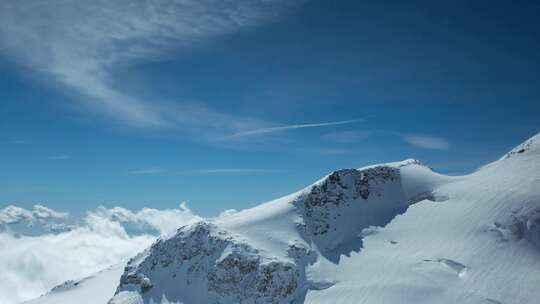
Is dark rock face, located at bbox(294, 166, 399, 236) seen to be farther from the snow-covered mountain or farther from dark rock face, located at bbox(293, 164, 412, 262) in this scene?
the snow-covered mountain

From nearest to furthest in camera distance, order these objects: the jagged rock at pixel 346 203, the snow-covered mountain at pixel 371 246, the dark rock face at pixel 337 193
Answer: the snow-covered mountain at pixel 371 246, the jagged rock at pixel 346 203, the dark rock face at pixel 337 193

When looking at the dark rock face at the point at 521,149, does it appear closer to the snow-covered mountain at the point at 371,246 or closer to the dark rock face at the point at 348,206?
the snow-covered mountain at the point at 371,246

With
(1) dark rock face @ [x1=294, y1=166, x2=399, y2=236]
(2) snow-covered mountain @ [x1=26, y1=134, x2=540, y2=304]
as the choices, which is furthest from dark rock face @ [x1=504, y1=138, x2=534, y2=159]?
(1) dark rock face @ [x1=294, y1=166, x2=399, y2=236]

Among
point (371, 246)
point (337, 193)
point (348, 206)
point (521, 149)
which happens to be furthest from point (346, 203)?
point (521, 149)

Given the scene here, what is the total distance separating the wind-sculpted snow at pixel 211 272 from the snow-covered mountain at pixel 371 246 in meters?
0.15

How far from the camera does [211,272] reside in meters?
54.7

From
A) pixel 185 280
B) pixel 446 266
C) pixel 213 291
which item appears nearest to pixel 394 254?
pixel 446 266

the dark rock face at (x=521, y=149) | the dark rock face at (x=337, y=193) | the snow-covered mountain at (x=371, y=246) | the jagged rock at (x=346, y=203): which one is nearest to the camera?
the snow-covered mountain at (x=371, y=246)

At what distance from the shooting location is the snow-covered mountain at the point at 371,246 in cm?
4741

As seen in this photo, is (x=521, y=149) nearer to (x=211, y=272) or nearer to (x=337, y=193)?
Answer: (x=337, y=193)

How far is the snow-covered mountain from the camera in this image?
47.4 meters

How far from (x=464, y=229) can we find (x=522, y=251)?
6.67 meters

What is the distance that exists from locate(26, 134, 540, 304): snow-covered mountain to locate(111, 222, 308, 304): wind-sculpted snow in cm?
15

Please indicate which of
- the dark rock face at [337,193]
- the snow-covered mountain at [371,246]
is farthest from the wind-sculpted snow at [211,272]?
the dark rock face at [337,193]
